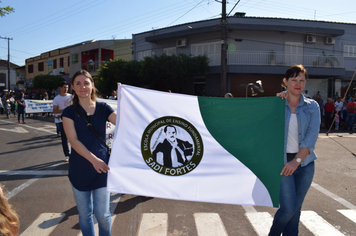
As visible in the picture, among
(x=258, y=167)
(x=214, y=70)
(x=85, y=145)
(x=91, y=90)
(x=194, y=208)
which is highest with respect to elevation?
(x=214, y=70)

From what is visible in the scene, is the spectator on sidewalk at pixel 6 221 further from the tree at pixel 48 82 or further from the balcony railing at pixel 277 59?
the tree at pixel 48 82

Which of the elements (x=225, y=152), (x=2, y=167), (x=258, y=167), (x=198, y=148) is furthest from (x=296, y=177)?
(x=2, y=167)

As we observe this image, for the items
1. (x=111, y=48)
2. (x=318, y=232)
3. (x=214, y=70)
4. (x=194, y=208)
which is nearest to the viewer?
(x=318, y=232)

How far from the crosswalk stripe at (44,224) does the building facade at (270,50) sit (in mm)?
22028

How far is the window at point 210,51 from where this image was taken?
88.3 feet

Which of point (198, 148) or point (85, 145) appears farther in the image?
point (198, 148)

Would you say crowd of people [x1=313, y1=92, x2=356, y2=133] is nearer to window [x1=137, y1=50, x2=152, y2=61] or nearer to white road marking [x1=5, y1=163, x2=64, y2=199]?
white road marking [x1=5, y1=163, x2=64, y2=199]

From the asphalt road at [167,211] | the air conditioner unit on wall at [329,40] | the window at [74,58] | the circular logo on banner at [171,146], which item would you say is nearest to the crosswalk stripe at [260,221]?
the asphalt road at [167,211]

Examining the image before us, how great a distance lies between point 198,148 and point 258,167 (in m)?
0.66

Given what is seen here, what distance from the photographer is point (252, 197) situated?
316 cm

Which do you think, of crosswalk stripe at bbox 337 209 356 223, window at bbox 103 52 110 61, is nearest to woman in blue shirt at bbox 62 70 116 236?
crosswalk stripe at bbox 337 209 356 223

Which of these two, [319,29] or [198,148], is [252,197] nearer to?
[198,148]

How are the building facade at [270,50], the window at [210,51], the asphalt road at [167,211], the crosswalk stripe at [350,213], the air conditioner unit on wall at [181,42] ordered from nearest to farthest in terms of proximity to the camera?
the asphalt road at [167,211] < the crosswalk stripe at [350,213] < the building facade at [270,50] < the window at [210,51] < the air conditioner unit on wall at [181,42]

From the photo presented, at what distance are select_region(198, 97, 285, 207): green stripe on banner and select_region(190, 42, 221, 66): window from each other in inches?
947
